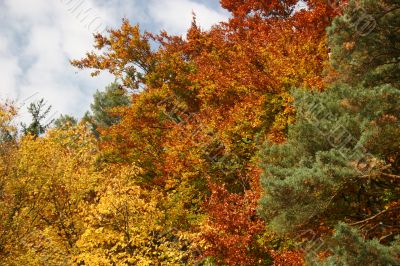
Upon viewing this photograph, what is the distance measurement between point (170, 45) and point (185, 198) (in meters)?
14.8

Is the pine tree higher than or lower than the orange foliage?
lower

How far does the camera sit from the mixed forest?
912 cm

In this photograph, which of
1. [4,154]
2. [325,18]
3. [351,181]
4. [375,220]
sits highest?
[325,18]

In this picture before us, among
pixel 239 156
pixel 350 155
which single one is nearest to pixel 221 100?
pixel 239 156

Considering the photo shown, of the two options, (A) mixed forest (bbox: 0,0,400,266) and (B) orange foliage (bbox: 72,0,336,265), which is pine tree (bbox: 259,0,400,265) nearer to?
(A) mixed forest (bbox: 0,0,400,266)

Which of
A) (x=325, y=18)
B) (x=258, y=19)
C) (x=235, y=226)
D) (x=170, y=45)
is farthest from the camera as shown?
(x=170, y=45)

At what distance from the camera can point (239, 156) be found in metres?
19.2

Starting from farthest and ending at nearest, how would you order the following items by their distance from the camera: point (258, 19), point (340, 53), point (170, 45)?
1. point (170, 45)
2. point (258, 19)
3. point (340, 53)

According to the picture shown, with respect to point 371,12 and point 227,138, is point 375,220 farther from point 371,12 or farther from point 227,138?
point 227,138

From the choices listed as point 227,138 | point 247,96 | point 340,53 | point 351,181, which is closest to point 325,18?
point 247,96

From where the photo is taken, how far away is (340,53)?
1089cm

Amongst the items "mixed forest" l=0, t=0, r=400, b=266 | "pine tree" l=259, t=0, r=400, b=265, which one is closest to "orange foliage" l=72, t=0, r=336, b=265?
"mixed forest" l=0, t=0, r=400, b=266

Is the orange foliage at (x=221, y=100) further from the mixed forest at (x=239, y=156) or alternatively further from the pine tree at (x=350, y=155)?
the pine tree at (x=350, y=155)

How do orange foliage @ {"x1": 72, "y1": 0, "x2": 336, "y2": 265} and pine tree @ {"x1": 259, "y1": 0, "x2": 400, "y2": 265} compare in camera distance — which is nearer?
pine tree @ {"x1": 259, "y1": 0, "x2": 400, "y2": 265}
